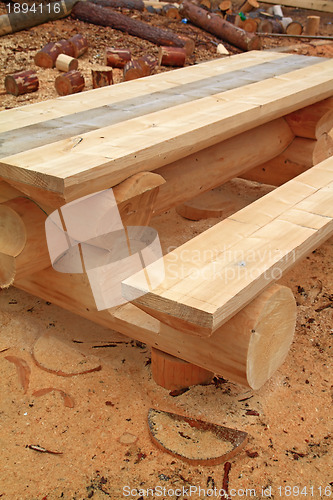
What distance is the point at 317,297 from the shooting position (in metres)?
2.93

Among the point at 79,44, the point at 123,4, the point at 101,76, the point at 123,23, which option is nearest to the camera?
the point at 101,76

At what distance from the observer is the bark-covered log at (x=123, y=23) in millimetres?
7639

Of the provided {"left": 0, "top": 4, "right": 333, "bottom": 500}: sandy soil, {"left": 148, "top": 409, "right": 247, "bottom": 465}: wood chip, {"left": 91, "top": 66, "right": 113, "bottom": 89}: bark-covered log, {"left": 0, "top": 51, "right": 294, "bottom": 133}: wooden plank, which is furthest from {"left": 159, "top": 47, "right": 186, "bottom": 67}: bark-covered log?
{"left": 148, "top": 409, "right": 247, "bottom": 465}: wood chip

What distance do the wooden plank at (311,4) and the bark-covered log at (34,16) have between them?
16.8 ft

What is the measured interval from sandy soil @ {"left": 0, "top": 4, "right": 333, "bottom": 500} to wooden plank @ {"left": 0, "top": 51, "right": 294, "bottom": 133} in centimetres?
101

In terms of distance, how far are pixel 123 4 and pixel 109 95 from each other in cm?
677

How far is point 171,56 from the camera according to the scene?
685 cm

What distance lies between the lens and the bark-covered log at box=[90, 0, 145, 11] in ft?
28.6

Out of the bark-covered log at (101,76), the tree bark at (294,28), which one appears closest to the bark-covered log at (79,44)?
the bark-covered log at (101,76)

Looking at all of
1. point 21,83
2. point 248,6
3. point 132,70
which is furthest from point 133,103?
point 248,6

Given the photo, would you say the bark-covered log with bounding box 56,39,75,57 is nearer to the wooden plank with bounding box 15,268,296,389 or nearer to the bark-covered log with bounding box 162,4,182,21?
the bark-covered log with bounding box 162,4,182,21

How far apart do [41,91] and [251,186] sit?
2.80 metres

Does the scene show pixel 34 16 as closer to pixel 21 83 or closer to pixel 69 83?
pixel 21 83

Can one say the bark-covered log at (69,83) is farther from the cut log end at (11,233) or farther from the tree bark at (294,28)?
the tree bark at (294,28)
